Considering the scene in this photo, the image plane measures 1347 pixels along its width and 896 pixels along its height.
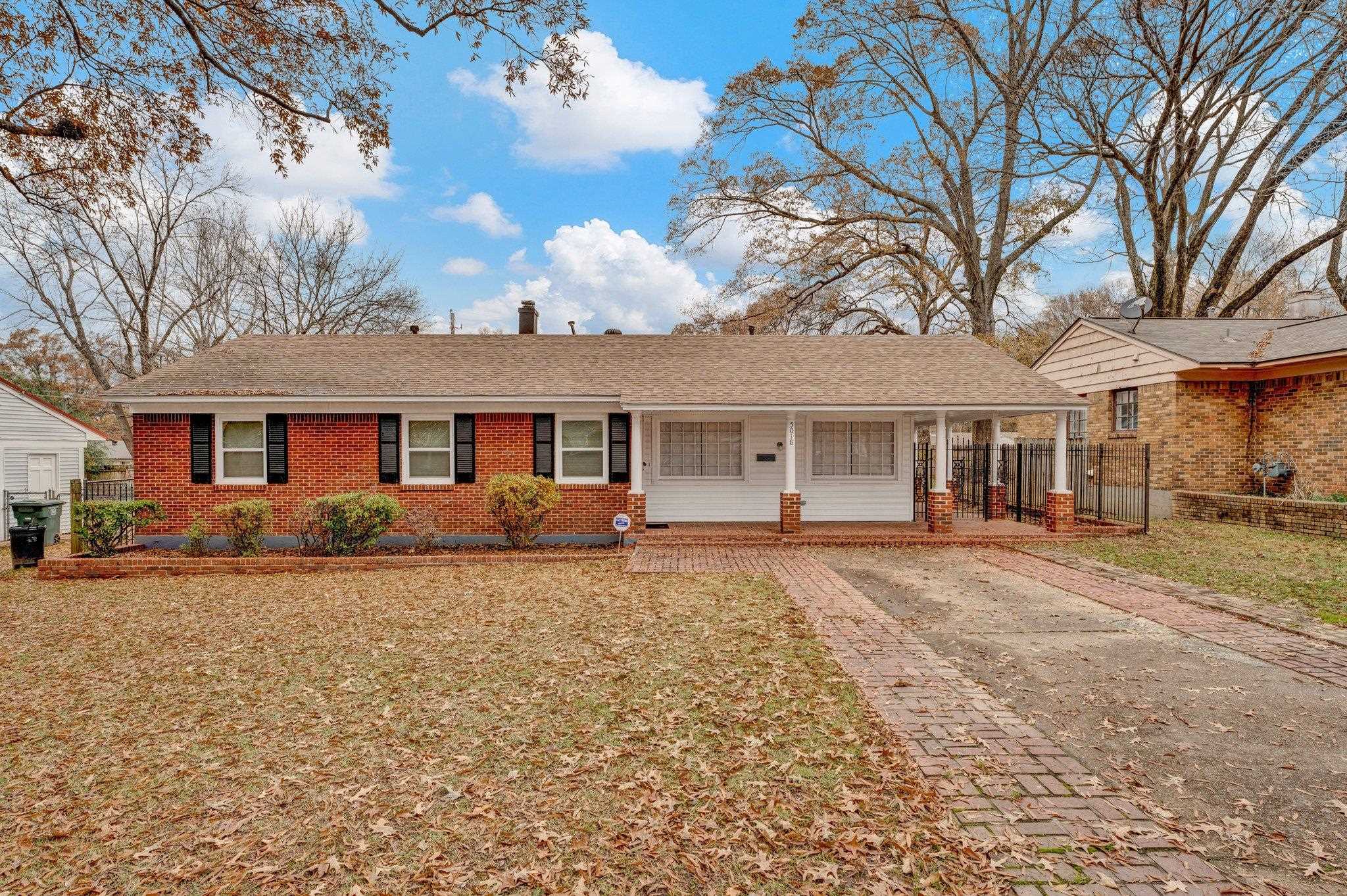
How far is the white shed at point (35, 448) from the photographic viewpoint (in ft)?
54.7

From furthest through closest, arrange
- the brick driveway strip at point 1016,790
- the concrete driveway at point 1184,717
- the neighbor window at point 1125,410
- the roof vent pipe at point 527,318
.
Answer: the roof vent pipe at point 527,318 → the neighbor window at point 1125,410 → the concrete driveway at point 1184,717 → the brick driveway strip at point 1016,790

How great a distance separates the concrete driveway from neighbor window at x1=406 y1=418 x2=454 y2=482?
28.9ft

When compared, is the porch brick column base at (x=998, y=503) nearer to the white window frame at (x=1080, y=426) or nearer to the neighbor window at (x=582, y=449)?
the white window frame at (x=1080, y=426)

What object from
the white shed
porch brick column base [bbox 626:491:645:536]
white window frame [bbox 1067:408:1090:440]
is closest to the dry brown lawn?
porch brick column base [bbox 626:491:645:536]

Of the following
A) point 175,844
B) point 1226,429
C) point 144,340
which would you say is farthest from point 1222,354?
point 144,340

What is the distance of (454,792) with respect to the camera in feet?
11.5

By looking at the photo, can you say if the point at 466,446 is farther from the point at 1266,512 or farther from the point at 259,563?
the point at 1266,512

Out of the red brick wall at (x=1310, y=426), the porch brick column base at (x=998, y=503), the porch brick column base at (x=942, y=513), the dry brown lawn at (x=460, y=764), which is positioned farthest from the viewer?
the porch brick column base at (x=998, y=503)

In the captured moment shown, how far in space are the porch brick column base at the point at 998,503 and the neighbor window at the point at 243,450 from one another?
15500 millimetres

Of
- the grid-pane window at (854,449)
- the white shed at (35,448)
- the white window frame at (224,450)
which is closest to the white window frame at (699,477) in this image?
the grid-pane window at (854,449)

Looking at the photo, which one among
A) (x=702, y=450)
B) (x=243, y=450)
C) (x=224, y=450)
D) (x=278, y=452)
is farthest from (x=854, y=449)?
(x=224, y=450)

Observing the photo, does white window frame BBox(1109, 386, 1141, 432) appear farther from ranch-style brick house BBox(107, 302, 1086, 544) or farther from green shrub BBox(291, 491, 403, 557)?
green shrub BBox(291, 491, 403, 557)

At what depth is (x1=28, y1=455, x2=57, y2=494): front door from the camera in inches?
688

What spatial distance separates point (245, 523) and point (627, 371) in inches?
300
